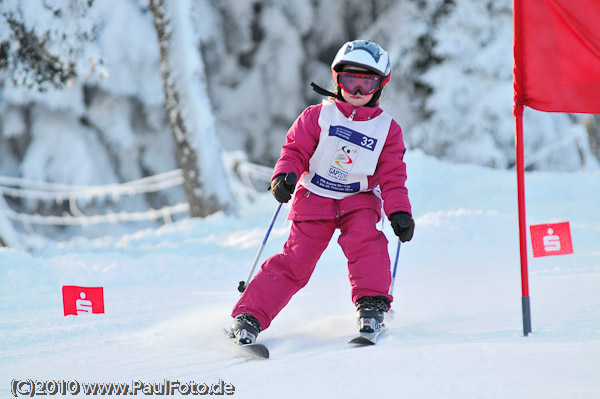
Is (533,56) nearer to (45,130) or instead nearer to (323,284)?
(323,284)

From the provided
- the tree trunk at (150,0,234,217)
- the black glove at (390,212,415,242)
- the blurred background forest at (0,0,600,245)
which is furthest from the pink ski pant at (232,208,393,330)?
the blurred background forest at (0,0,600,245)

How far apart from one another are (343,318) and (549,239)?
1.29m

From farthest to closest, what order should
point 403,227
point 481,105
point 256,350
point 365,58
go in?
1. point 481,105
2. point 365,58
3. point 403,227
4. point 256,350

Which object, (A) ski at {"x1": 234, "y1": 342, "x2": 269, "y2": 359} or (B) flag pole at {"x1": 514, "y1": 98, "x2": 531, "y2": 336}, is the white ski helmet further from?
(A) ski at {"x1": 234, "y1": 342, "x2": 269, "y2": 359}

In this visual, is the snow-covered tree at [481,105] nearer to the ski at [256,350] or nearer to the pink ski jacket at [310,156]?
the pink ski jacket at [310,156]

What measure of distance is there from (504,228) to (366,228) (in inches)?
98.4

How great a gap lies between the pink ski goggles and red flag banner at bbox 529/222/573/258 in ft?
4.35

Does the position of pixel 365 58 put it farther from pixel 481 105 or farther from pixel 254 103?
pixel 254 103

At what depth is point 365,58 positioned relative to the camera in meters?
2.96

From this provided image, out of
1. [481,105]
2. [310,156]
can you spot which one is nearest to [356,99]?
[310,156]

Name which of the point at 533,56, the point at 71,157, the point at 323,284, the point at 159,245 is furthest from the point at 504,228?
the point at 71,157

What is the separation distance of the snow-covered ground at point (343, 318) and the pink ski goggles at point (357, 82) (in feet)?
3.53

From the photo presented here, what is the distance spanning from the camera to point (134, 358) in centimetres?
257

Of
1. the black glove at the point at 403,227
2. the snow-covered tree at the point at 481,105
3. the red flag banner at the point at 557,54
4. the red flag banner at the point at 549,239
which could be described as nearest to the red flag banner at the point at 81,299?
the black glove at the point at 403,227
